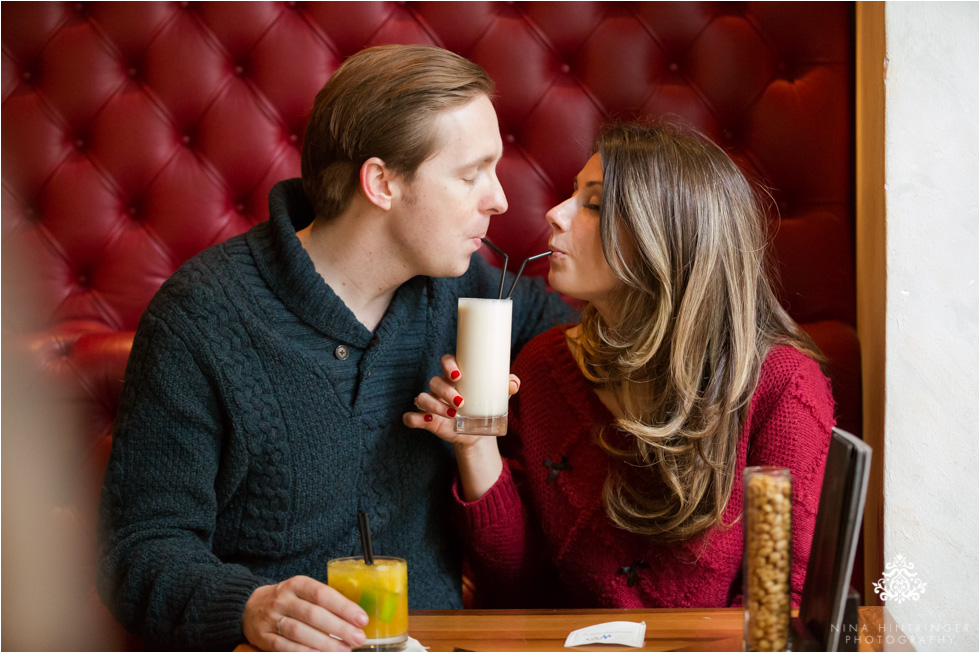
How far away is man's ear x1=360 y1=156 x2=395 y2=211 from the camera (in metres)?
1.59

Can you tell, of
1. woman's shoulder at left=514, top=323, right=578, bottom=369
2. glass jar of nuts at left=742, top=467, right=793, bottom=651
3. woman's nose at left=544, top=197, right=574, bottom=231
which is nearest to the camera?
glass jar of nuts at left=742, top=467, right=793, bottom=651

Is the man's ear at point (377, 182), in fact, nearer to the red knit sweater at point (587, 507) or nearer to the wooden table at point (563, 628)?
the red knit sweater at point (587, 507)

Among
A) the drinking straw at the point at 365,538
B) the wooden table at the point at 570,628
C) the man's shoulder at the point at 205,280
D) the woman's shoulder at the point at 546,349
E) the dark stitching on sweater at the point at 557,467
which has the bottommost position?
the wooden table at the point at 570,628

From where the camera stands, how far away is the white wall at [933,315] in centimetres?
138

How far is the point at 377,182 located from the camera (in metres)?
1.61

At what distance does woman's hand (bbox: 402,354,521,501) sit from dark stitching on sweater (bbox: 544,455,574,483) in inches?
4.0

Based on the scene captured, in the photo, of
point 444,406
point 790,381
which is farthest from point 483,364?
point 790,381

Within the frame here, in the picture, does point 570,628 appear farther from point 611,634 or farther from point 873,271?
point 873,271

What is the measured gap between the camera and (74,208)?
Result: 2.12m

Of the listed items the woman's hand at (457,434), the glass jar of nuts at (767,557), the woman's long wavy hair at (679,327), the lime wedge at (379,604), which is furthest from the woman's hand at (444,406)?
the glass jar of nuts at (767,557)

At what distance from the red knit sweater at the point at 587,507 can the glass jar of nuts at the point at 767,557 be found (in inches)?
14.6

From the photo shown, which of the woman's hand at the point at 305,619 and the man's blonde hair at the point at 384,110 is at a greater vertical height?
the man's blonde hair at the point at 384,110

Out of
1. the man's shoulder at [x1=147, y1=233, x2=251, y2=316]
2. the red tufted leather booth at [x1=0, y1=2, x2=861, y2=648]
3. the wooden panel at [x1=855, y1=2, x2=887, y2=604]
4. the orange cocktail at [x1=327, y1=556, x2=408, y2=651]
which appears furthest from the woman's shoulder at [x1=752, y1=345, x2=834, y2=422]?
the man's shoulder at [x1=147, y1=233, x2=251, y2=316]

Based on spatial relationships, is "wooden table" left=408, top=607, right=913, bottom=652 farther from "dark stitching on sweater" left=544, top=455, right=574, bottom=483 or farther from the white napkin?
"dark stitching on sweater" left=544, top=455, right=574, bottom=483
